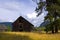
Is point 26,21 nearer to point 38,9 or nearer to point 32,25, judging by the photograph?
point 32,25

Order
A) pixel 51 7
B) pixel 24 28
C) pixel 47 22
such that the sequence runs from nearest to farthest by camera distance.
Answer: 1. pixel 51 7
2. pixel 47 22
3. pixel 24 28

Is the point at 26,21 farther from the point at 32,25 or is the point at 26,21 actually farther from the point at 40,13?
the point at 40,13

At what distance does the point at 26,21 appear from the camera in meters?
80.9

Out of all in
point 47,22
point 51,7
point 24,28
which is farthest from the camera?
point 24,28

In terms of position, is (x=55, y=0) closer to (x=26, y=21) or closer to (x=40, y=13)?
(x=40, y=13)

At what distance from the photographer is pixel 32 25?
8081cm

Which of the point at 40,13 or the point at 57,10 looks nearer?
the point at 57,10

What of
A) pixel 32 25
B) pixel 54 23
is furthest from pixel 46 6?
pixel 32 25

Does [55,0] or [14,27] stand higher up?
[55,0]

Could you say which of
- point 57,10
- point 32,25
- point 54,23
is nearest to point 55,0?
point 57,10

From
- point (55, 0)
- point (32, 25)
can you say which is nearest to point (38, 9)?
point (55, 0)

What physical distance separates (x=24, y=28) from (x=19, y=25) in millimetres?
2437

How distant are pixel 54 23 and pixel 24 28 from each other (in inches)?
1261

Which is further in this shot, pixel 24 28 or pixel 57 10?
pixel 24 28
